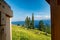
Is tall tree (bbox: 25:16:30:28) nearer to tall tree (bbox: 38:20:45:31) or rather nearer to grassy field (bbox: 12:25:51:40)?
grassy field (bbox: 12:25:51:40)

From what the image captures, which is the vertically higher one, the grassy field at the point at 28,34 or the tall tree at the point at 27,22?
the tall tree at the point at 27,22

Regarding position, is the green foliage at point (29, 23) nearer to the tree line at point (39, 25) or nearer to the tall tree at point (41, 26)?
the tree line at point (39, 25)

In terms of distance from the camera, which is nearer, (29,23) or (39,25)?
(39,25)

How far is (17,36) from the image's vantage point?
6207 mm

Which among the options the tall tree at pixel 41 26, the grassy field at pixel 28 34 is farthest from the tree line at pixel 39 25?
the grassy field at pixel 28 34

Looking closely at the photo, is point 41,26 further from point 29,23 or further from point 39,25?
point 29,23

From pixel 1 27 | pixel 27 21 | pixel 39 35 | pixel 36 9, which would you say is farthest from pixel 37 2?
pixel 1 27

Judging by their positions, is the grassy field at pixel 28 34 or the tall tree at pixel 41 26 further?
the grassy field at pixel 28 34

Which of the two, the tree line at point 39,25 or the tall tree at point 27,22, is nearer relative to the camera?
the tree line at point 39,25

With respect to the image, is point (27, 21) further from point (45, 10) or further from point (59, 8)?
point (59, 8)

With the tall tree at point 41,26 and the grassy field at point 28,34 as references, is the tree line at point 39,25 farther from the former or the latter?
the grassy field at point 28,34

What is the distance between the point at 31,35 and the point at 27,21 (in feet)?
1.93

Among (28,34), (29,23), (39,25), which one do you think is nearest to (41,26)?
(39,25)

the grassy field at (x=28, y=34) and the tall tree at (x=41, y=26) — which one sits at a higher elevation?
the tall tree at (x=41, y=26)
